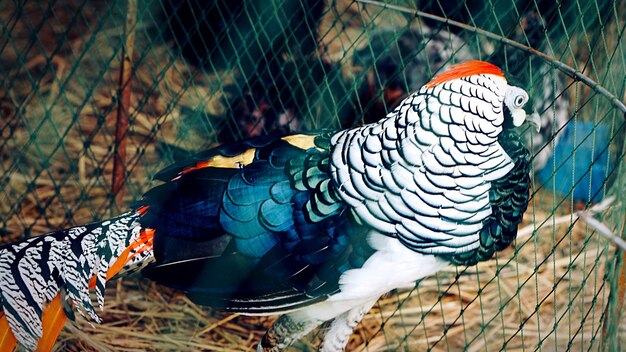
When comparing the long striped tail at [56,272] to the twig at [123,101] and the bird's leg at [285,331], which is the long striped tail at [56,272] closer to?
the bird's leg at [285,331]

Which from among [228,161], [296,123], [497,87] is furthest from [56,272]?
[296,123]

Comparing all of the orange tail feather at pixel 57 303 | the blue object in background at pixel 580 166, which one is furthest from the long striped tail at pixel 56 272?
the blue object in background at pixel 580 166

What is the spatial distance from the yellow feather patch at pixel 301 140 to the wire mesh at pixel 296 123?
41 cm

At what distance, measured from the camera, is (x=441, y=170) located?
1730 mm

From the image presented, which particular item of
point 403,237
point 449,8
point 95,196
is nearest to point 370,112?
point 449,8

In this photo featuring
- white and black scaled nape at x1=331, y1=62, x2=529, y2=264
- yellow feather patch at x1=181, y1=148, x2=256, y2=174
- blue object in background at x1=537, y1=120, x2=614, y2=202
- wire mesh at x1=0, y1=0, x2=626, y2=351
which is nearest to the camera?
white and black scaled nape at x1=331, y1=62, x2=529, y2=264

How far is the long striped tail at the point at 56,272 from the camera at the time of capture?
1779 mm

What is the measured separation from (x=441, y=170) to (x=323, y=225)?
30 centimetres

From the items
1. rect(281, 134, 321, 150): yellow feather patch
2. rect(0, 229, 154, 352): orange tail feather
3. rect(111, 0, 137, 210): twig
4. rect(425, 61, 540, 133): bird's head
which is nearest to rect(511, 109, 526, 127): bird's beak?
rect(425, 61, 540, 133): bird's head

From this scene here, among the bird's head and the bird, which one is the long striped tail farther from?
the bird's head

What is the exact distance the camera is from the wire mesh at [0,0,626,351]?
2473 millimetres

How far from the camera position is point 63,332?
2.35m

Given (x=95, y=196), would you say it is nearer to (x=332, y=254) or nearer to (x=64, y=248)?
(x=64, y=248)

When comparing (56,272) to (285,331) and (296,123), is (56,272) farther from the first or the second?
(296,123)
